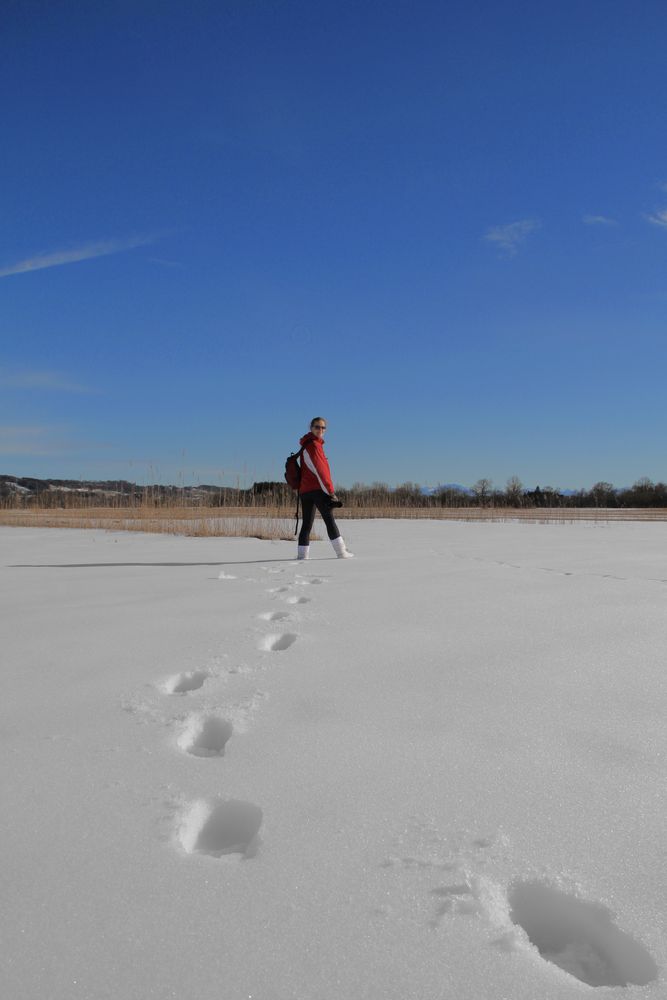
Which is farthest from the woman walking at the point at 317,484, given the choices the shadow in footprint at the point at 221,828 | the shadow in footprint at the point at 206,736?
the shadow in footprint at the point at 221,828

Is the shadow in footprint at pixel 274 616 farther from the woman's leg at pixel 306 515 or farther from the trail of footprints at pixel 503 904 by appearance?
the woman's leg at pixel 306 515

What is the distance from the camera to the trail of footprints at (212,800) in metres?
1.15

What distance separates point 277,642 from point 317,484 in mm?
3393

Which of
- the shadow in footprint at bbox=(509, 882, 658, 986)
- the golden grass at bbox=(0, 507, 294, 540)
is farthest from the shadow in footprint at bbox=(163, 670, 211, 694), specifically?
the golden grass at bbox=(0, 507, 294, 540)

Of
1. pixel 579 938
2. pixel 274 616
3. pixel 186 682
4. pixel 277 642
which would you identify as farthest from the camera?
pixel 274 616

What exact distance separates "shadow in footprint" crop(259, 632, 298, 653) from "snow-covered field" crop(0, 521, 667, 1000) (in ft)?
0.04

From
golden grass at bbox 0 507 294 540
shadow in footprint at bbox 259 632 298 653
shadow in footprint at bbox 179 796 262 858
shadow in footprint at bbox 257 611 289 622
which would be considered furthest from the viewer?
golden grass at bbox 0 507 294 540

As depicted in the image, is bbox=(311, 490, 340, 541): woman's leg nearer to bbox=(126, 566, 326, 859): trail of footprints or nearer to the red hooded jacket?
the red hooded jacket

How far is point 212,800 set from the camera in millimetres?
1253

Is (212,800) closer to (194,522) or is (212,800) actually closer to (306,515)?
(306,515)

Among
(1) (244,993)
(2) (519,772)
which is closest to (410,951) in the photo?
(1) (244,993)

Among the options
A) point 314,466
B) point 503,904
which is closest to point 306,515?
point 314,466

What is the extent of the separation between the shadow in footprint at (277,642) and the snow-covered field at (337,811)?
13mm

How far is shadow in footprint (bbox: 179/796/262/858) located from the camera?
1.14 m
